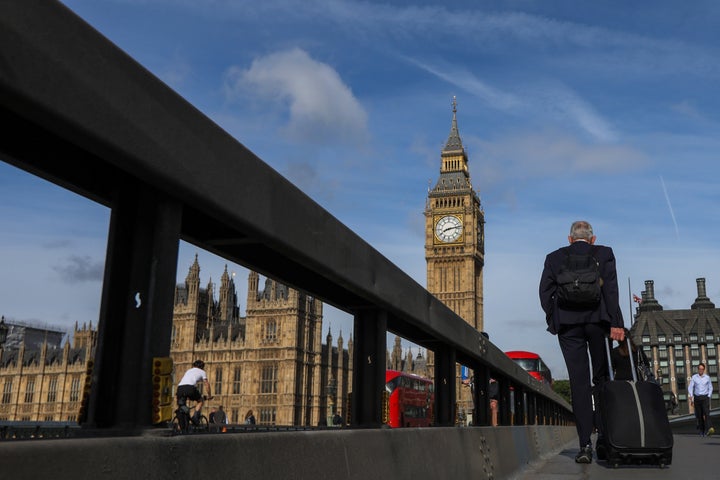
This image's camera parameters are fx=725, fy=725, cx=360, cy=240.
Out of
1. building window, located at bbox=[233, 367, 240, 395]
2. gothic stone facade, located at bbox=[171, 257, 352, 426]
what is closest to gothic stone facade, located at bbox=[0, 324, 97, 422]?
gothic stone facade, located at bbox=[171, 257, 352, 426]

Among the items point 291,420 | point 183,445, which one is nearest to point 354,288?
point 183,445

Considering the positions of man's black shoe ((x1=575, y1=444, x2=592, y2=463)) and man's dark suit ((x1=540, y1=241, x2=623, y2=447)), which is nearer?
man's dark suit ((x1=540, y1=241, x2=623, y2=447))

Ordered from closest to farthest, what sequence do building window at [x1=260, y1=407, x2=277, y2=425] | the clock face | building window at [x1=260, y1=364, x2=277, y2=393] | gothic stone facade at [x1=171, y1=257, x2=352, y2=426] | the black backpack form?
the black backpack
building window at [x1=260, y1=407, x2=277, y2=425]
gothic stone facade at [x1=171, y1=257, x2=352, y2=426]
building window at [x1=260, y1=364, x2=277, y2=393]
the clock face

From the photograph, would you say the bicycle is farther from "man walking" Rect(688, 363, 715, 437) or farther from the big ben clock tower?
the big ben clock tower

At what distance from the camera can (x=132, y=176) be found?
Answer: 235 cm

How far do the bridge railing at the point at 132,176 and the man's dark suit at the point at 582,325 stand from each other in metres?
2.81

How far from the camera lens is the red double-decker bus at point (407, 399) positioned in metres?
37.9

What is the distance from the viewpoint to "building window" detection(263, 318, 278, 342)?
82.3 metres

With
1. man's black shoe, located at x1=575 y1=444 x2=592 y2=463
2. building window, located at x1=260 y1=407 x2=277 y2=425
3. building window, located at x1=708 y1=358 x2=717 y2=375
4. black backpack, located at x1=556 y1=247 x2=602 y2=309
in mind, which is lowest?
building window, located at x1=260 y1=407 x2=277 y2=425

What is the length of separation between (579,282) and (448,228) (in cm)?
10225

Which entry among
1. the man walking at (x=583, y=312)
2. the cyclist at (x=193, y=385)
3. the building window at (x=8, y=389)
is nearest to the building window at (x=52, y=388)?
the building window at (x=8, y=389)

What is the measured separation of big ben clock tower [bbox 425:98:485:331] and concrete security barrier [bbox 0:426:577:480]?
10002cm

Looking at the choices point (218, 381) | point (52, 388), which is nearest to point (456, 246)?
point (218, 381)

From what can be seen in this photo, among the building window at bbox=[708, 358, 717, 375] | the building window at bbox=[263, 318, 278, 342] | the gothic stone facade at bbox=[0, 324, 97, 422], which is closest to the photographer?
the gothic stone facade at bbox=[0, 324, 97, 422]
